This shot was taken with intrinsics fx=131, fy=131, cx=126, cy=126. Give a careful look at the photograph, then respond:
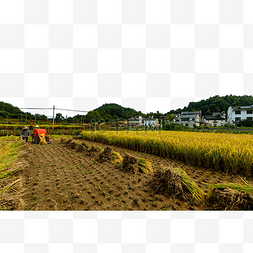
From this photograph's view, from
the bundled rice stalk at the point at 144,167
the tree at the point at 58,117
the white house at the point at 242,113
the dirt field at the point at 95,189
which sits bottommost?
the dirt field at the point at 95,189

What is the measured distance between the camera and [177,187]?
1867 millimetres

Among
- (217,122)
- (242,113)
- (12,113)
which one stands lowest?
(12,113)

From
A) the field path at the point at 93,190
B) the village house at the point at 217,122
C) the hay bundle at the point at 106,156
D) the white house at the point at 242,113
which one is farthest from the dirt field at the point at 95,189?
the village house at the point at 217,122

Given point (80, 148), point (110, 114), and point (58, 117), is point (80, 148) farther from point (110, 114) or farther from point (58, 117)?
point (110, 114)

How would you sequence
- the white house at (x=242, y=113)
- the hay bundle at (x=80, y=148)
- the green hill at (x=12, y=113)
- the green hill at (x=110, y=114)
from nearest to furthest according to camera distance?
the hay bundle at (x=80, y=148) < the green hill at (x=12, y=113) < the green hill at (x=110, y=114) < the white house at (x=242, y=113)

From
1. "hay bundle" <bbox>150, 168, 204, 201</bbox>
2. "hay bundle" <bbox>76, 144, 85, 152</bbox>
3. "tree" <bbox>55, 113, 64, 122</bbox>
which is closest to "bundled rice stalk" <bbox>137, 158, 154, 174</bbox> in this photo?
"hay bundle" <bbox>150, 168, 204, 201</bbox>

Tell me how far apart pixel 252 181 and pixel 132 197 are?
97.6 inches

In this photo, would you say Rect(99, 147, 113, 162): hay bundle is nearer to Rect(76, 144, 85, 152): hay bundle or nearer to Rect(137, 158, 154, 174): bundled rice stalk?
Rect(137, 158, 154, 174): bundled rice stalk

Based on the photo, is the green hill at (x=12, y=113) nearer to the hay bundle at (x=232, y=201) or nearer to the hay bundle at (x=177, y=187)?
the hay bundle at (x=177, y=187)

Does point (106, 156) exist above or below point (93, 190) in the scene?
above

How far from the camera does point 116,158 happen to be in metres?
3.76

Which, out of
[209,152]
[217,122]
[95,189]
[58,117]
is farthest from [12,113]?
[217,122]

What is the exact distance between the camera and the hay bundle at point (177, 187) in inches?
71.3

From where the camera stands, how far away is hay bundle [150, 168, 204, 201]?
1.81 metres
